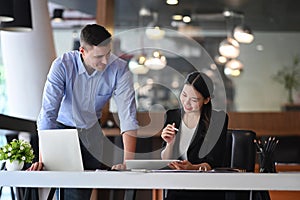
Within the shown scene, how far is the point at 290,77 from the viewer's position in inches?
407

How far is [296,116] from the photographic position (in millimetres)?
7766

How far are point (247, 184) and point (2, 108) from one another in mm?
5649

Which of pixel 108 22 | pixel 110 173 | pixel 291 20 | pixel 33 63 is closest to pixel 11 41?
pixel 33 63

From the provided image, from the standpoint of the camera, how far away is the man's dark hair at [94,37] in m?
3.12

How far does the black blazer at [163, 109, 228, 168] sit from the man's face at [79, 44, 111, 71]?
0.52 metres

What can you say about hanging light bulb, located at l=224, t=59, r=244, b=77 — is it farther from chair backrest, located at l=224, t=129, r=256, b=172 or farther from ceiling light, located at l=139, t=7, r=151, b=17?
chair backrest, located at l=224, t=129, r=256, b=172

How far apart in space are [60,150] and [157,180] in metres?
0.54

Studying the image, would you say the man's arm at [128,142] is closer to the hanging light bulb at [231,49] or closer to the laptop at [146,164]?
the laptop at [146,164]

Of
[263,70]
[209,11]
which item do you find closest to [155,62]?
[209,11]

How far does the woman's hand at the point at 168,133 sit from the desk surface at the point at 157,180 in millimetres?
663

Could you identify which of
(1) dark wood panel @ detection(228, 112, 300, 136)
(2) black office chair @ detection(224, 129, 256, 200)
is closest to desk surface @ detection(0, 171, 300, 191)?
(2) black office chair @ detection(224, 129, 256, 200)

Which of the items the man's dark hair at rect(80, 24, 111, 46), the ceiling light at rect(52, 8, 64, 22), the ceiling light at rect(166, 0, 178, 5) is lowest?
the man's dark hair at rect(80, 24, 111, 46)

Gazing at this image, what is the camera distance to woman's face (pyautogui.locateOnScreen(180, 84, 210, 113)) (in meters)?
3.25

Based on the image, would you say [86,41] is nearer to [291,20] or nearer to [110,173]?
[110,173]
